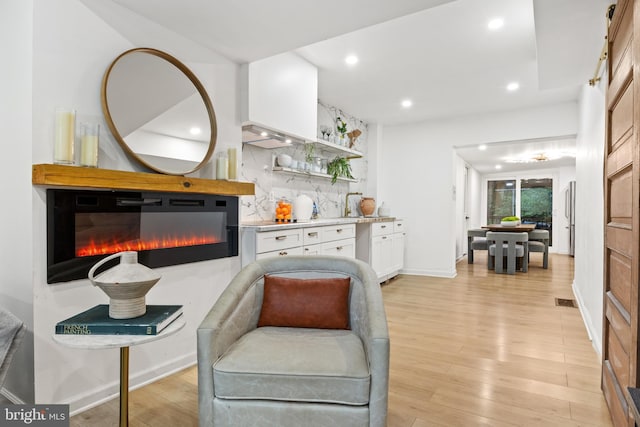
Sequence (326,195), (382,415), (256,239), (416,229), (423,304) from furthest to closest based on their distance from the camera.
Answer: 1. (416,229)
2. (326,195)
3. (423,304)
4. (256,239)
5. (382,415)

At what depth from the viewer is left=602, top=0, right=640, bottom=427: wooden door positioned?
4.62ft

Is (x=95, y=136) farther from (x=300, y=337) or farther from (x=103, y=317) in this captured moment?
(x=300, y=337)

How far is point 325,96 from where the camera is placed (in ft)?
15.3

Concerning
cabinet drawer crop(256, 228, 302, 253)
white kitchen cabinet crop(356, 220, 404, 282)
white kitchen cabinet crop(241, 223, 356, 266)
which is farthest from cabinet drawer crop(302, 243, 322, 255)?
white kitchen cabinet crop(356, 220, 404, 282)

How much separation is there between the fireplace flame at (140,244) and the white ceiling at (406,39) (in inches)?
47.8

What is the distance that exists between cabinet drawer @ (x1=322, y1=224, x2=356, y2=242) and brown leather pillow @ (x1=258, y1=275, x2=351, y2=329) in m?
1.72

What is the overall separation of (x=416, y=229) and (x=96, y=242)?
16.0ft

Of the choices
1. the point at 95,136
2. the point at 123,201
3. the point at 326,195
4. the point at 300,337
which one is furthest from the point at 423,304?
the point at 95,136

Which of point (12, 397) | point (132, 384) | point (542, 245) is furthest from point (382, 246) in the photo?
point (12, 397)

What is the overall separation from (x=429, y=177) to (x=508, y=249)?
6.18 feet

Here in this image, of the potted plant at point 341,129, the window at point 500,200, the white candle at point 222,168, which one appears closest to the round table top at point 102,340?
the white candle at point 222,168

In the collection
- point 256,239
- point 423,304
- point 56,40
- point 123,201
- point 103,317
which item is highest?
point 56,40

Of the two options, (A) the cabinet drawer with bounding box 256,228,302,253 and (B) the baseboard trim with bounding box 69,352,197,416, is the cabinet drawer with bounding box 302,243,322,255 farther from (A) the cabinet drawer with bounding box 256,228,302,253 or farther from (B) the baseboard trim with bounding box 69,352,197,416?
(B) the baseboard trim with bounding box 69,352,197,416

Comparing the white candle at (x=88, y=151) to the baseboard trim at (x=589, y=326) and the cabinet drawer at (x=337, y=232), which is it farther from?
the baseboard trim at (x=589, y=326)
